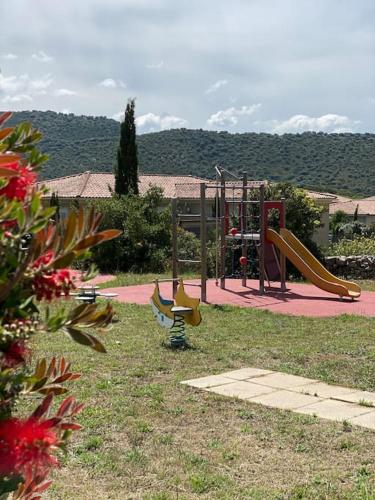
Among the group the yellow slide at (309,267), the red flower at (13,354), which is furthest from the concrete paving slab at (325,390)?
the yellow slide at (309,267)

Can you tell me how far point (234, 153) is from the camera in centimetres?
6506

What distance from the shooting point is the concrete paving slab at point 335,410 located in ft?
16.0

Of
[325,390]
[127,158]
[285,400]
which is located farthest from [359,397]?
[127,158]

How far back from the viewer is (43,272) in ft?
4.00

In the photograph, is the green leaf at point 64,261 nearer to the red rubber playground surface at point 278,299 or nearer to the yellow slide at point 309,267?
the red rubber playground surface at point 278,299

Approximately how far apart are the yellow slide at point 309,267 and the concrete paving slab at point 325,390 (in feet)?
23.6

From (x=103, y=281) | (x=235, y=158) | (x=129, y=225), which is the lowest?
(x=103, y=281)

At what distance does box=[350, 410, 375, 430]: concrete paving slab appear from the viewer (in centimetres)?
463

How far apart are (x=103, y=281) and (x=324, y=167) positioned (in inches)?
2135

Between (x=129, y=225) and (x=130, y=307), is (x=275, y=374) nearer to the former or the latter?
(x=130, y=307)

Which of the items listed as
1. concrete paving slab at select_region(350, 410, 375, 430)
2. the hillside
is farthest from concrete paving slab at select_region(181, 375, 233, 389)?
the hillside

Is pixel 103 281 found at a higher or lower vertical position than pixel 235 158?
lower

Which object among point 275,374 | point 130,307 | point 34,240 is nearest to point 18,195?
point 34,240

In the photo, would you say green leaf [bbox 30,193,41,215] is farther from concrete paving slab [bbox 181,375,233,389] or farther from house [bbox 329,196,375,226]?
house [bbox 329,196,375,226]
